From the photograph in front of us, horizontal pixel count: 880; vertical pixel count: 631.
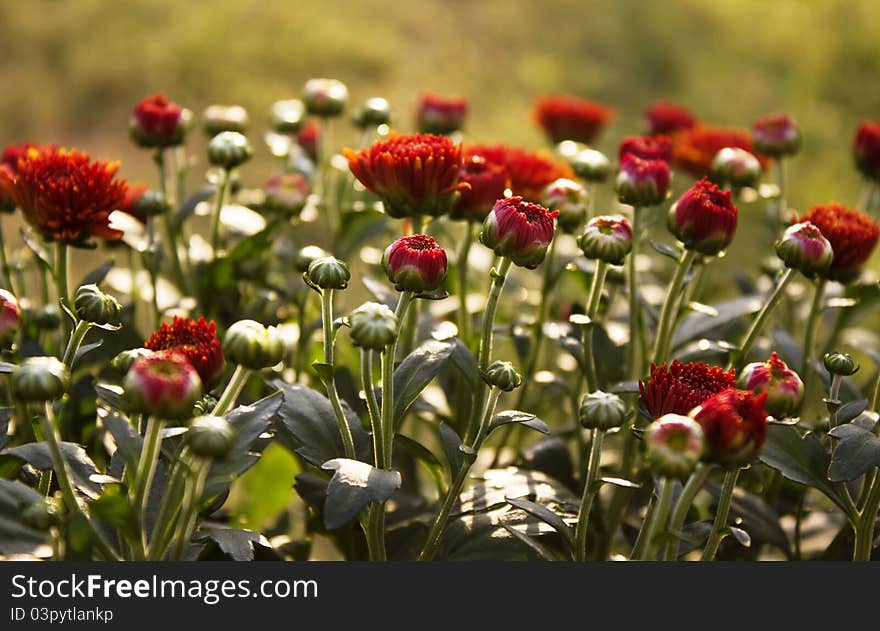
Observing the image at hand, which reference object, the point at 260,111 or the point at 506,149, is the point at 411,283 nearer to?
the point at 506,149

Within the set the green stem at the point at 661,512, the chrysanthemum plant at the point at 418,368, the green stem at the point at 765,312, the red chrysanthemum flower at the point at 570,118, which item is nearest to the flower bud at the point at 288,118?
the chrysanthemum plant at the point at 418,368

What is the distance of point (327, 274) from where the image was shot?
72 centimetres

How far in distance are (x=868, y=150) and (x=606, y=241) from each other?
0.57 metres

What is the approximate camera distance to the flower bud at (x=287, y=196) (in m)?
1.07

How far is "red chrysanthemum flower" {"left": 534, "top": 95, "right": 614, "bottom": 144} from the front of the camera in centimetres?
139

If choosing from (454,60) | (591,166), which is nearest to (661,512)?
(591,166)

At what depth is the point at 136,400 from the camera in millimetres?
595

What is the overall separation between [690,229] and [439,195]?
202 mm

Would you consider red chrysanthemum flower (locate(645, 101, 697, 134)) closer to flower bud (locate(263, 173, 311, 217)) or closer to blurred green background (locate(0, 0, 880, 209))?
flower bud (locate(263, 173, 311, 217))

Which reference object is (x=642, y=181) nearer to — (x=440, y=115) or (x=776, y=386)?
(x=776, y=386)

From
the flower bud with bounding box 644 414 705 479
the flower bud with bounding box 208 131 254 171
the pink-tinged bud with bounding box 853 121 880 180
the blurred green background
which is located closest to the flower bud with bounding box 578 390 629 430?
the flower bud with bounding box 644 414 705 479

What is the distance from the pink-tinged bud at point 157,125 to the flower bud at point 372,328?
469 millimetres

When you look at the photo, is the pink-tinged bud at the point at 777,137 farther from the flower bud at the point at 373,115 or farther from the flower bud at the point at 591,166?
the flower bud at the point at 373,115

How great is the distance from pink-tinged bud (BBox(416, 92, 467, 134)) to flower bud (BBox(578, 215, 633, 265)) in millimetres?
474
